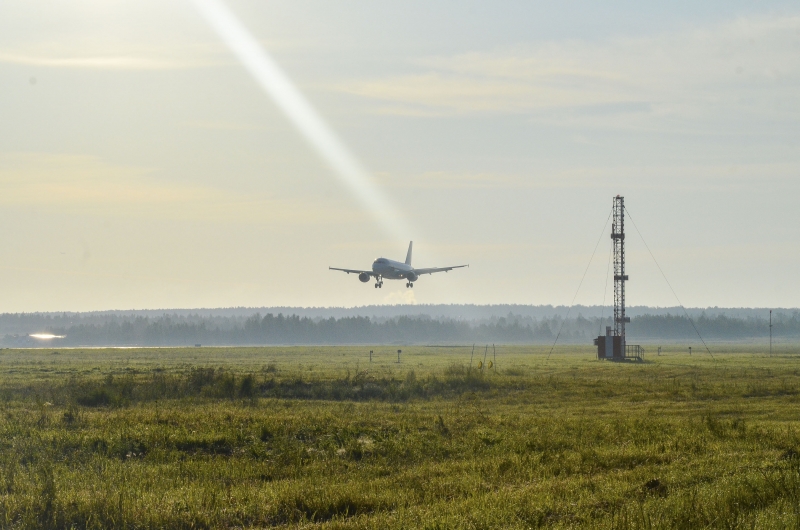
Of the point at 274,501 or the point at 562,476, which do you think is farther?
the point at 562,476

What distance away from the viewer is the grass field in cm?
1778

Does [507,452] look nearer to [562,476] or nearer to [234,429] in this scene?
[562,476]

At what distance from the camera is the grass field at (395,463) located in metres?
17.8

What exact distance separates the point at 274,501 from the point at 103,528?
3.45 m

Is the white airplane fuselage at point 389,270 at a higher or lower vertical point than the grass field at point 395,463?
higher

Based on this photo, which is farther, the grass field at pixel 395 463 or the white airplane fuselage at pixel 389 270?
the white airplane fuselage at pixel 389 270

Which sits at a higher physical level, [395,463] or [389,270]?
[389,270]

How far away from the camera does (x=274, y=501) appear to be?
19125mm

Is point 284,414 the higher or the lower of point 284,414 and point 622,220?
the lower

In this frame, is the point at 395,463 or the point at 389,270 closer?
the point at 395,463

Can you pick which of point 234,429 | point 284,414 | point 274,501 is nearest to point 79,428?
point 234,429

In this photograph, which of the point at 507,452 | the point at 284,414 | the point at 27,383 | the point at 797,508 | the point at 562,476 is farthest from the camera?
the point at 27,383

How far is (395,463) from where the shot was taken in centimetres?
2473

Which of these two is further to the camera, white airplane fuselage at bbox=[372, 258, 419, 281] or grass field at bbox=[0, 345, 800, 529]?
white airplane fuselage at bbox=[372, 258, 419, 281]
